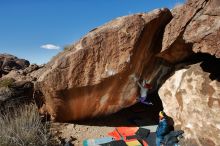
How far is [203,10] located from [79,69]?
2.81 m

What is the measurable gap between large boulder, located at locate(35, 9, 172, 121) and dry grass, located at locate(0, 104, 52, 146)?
534mm

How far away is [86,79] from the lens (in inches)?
261

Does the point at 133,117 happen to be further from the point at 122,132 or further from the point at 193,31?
the point at 193,31

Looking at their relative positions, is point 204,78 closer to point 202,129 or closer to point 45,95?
point 202,129

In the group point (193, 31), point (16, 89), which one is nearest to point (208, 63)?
point (193, 31)

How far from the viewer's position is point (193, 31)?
17.3 ft

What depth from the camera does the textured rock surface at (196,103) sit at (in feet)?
18.5

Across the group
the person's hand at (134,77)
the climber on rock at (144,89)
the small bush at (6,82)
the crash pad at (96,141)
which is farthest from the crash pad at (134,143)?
the small bush at (6,82)

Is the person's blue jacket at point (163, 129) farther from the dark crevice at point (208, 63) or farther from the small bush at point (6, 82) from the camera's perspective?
the small bush at point (6, 82)

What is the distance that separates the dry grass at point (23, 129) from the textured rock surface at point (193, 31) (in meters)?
3.11

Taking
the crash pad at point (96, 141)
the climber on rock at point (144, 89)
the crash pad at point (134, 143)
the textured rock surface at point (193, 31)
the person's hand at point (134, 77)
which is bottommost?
the crash pad at point (134, 143)

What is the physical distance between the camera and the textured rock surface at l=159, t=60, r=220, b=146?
5.62 meters

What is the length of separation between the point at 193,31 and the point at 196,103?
5.00ft

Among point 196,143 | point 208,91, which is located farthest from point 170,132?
point 208,91
